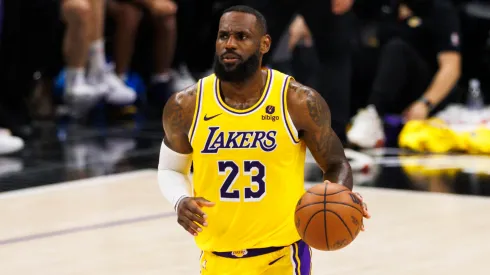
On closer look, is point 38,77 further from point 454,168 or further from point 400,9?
point 454,168

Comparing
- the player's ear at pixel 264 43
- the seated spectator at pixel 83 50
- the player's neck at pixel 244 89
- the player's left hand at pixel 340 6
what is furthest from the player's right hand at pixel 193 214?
the seated spectator at pixel 83 50

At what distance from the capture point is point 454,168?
712 centimetres

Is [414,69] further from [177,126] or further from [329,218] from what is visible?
[329,218]

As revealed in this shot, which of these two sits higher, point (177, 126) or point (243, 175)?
point (177, 126)

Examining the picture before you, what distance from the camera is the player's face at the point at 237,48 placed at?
3.33 m

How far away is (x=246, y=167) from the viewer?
135 inches

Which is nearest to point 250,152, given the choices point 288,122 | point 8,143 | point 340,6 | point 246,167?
A: point 246,167

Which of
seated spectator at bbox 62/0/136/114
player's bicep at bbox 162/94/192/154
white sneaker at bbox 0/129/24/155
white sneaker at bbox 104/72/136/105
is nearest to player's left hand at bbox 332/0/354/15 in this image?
player's bicep at bbox 162/94/192/154

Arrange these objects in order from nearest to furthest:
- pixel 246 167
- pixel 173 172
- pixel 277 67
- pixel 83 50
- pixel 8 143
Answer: pixel 246 167
pixel 173 172
pixel 8 143
pixel 83 50
pixel 277 67

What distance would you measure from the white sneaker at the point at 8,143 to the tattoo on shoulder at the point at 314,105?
4.67 metres

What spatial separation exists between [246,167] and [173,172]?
0.32m

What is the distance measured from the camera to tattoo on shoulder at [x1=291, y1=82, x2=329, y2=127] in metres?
3.44

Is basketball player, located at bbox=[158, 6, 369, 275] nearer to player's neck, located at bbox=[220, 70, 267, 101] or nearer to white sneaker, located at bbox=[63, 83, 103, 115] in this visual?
player's neck, located at bbox=[220, 70, 267, 101]

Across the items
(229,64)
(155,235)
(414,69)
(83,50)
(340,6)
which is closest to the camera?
(229,64)
